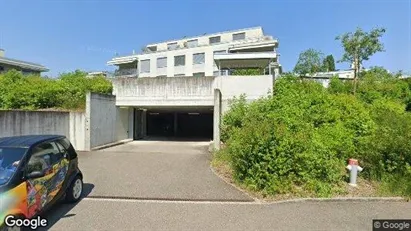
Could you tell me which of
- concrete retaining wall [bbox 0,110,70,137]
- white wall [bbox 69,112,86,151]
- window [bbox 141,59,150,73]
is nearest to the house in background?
window [bbox 141,59,150,73]

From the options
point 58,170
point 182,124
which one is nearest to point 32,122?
point 58,170

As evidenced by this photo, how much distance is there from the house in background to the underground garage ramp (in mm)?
18339

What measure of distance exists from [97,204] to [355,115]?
30.6ft

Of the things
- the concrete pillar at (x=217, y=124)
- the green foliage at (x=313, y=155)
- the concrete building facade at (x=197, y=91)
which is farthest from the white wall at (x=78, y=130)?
the green foliage at (x=313, y=155)

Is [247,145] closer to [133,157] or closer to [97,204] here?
[97,204]

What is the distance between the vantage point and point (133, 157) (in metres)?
10.8

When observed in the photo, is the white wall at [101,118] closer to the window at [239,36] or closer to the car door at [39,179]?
the car door at [39,179]

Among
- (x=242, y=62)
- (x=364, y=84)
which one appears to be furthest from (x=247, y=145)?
(x=364, y=84)

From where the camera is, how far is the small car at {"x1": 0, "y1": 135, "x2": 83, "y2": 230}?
3.65m

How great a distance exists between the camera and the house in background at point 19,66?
2869 centimetres

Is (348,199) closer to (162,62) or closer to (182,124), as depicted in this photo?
(182,124)

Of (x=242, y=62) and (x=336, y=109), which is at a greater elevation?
(x=242, y=62)

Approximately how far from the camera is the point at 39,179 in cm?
413

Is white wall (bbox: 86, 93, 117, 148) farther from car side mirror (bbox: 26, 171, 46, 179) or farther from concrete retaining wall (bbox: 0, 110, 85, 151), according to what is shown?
car side mirror (bbox: 26, 171, 46, 179)
